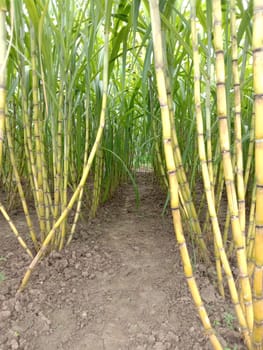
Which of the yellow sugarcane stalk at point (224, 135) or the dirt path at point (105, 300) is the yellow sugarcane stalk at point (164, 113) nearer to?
the yellow sugarcane stalk at point (224, 135)

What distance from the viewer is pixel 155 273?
90cm

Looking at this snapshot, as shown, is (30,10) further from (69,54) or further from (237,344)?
(237,344)

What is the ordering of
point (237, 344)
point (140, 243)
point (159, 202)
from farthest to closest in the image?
point (159, 202) < point (140, 243) < point (237, 344)

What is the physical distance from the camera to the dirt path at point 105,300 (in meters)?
0.66

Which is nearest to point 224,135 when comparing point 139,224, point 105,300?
point 105,300

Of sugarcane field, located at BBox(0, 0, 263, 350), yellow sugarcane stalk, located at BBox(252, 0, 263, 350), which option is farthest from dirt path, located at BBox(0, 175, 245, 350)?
yellow sugarcane stalk, located at BBox(252, 0, 263, 350)

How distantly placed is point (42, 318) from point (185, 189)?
417mm

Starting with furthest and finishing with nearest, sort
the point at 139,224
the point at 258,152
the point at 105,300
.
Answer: the point at 139,224 → the point at 105,300 → the point at 258,152

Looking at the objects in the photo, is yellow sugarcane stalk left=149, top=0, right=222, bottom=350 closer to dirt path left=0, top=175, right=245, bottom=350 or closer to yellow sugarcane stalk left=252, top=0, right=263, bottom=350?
yellow sugarcane stalk left=252, top=0, right=263, bottom=350

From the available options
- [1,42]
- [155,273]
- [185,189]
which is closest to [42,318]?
[155,273]

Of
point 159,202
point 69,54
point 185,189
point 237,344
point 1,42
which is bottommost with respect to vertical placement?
point 237,344

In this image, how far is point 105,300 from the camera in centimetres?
79

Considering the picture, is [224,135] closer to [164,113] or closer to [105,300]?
[164,113]

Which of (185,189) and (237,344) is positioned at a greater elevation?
(185,189)
